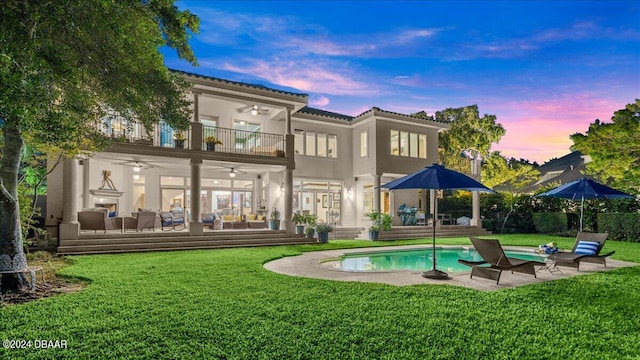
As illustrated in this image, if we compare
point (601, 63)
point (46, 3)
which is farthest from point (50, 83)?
point (601, 63)

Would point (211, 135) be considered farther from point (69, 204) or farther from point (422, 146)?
point (422, 146)

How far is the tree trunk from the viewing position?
629 centimetres

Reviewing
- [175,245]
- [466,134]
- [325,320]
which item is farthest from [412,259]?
[466,134]

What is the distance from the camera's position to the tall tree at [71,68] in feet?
17.1

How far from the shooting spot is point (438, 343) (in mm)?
3977

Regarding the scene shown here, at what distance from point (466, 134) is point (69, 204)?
85.3 ft

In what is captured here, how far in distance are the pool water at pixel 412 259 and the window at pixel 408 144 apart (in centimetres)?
798

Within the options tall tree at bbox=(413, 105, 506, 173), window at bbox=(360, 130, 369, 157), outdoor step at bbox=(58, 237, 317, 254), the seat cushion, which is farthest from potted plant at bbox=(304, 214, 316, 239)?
tall tree at bbox=(413, 105, 506, 173)

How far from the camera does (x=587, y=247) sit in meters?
9.35

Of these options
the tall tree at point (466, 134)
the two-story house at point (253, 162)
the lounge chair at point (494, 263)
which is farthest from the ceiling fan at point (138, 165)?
the tall tree at point (466, 134)

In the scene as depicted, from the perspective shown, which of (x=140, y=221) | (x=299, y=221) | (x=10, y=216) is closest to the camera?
(x=10, y=216)

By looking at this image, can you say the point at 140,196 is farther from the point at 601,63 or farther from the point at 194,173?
the point at 601,63

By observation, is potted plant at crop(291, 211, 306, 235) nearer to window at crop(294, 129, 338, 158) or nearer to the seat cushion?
window at crop(294, 129, 338, 158)

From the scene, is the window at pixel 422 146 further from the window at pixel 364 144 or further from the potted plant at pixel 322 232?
the potted plant at pixel 322 232
